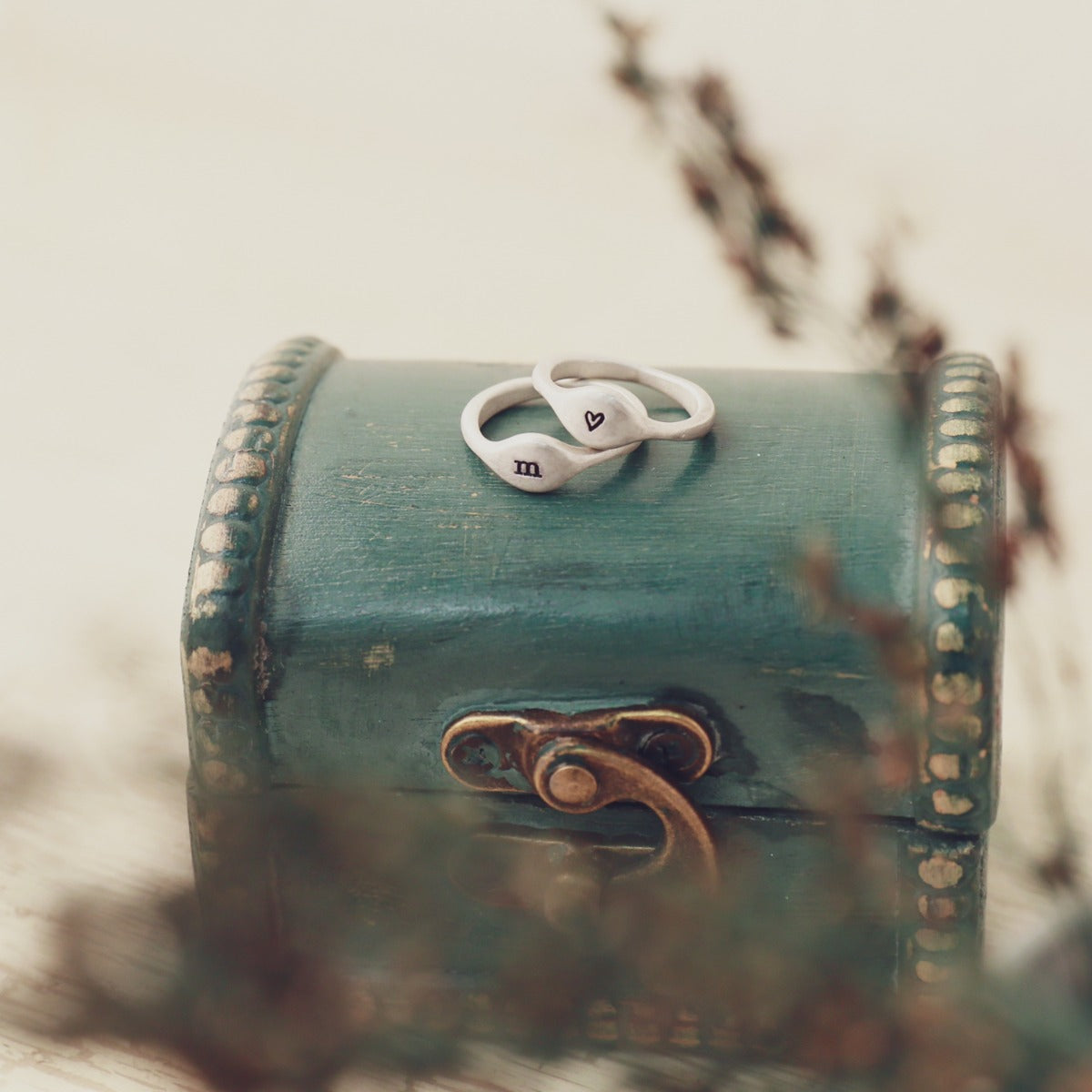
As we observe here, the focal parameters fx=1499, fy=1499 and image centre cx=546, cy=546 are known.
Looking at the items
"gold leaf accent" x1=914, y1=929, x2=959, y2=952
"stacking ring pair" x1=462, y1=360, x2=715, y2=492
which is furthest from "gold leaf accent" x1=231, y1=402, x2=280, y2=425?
"gold leaf accent" x1=914, y1=929, x2=959, y2=952

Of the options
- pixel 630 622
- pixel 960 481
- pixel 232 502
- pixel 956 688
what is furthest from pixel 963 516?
pixel 232 502

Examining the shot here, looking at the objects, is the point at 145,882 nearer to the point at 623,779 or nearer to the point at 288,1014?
the point at 623,779

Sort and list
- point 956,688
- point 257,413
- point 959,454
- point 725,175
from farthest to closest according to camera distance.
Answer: point 257,413
point 959,454
point 956,688
point 725,175

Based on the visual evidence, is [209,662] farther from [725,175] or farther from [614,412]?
[725,175]

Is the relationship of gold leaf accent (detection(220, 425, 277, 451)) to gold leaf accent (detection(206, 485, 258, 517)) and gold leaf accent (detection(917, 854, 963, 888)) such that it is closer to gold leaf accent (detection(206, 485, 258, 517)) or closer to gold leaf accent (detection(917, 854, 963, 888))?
gold leaf accent (detection(206, 485, 258, 517))

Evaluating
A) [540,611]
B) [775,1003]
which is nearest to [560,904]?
[540,611]

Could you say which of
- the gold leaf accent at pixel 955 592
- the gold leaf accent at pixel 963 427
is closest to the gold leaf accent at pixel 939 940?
the gold leaf accent at pixel 955 592
